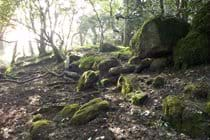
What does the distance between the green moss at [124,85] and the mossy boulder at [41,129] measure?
112 inches

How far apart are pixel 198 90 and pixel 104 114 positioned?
2852mm

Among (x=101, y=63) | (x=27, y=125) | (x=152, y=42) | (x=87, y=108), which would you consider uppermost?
(x=152, y=42)

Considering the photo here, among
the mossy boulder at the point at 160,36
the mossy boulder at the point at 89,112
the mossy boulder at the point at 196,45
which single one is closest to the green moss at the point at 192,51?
the mossy boulder at the point at 196,45

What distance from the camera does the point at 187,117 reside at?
7859 millimetres

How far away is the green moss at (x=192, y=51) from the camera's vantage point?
11047 millimetres

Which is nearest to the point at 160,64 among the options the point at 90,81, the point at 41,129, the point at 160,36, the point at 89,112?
the point at 160,36

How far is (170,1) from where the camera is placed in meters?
16.4

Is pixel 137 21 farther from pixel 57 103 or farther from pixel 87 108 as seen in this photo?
pixel 87 108

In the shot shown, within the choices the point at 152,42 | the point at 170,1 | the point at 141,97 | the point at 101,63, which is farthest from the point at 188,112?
the point at 170,1

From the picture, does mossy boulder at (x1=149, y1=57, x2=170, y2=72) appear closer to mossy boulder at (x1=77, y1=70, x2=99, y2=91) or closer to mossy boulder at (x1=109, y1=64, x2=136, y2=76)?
mossy boulder at (x1=109, y1=64, x2=136, y2=76)

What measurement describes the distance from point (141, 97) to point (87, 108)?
173 cm

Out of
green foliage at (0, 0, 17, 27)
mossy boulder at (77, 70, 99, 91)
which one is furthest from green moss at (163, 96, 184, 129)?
green foliage at (0, 0, 17, 27)

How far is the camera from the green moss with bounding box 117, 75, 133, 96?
11.2 meters

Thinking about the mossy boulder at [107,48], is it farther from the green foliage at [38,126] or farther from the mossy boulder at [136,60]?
the green foliage at [38,126]
